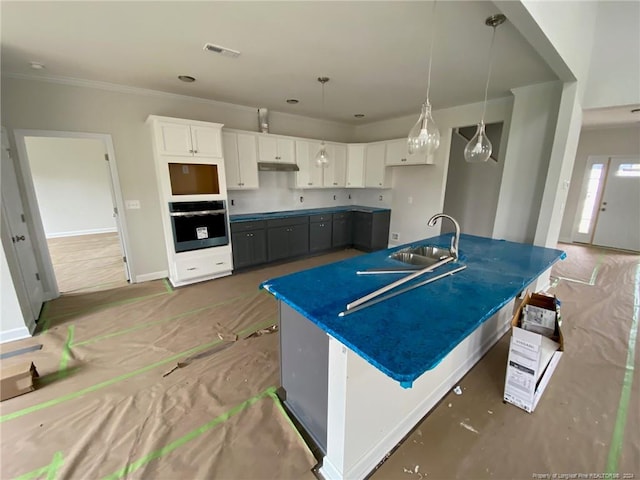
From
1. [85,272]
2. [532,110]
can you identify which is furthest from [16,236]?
[532,110]

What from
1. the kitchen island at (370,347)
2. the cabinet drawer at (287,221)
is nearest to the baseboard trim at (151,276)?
the cabinet drawer at (287,221)

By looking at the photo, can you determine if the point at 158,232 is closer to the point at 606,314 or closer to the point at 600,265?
the point at 606,314

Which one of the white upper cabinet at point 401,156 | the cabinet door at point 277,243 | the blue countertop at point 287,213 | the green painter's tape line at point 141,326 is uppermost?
the white upper cabinet at point 401,156

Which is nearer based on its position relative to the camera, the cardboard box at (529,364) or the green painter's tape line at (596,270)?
the cardboard box at (529,364)

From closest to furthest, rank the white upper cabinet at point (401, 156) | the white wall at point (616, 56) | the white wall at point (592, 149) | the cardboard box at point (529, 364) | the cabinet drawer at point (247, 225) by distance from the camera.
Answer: the cardboard box at point (529, 364)
the white wall at point (616, 56)
the cabinet drawer at point (247, 225)
the white upper cabinet at point (401, 156)
the white wall at point (592, 149)

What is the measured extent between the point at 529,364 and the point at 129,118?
16.3ft

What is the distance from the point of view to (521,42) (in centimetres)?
226

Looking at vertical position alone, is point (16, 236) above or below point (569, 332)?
above

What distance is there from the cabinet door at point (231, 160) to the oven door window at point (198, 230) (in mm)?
621

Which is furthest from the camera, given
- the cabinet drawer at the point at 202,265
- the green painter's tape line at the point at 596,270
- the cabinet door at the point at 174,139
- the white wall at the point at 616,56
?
the green painter's tape line at the point at 596,270

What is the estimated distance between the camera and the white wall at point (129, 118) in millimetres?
3006

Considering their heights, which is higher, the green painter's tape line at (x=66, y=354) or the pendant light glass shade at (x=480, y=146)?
the pendant light glass shade at (x=480, y=146)

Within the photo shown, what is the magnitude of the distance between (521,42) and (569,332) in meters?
2.84

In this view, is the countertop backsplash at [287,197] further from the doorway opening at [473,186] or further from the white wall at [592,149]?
the white wall at [592,149]
